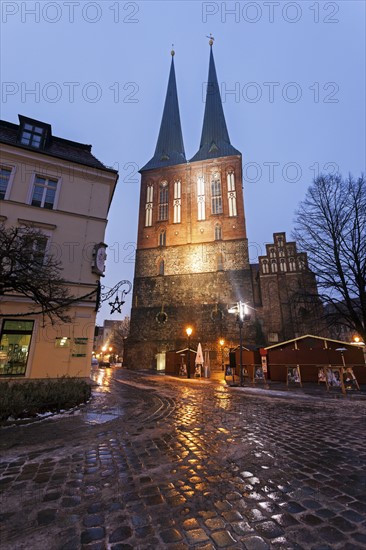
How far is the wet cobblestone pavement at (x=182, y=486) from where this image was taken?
2240 millimetres

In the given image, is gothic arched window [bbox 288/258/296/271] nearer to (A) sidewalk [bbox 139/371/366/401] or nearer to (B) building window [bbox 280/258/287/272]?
(B) building window [bbox 280/258/287/272]

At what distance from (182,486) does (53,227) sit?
1349 cm

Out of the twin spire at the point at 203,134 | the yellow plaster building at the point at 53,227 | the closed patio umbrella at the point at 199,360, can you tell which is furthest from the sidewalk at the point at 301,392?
the twin spire at the point at 203,134

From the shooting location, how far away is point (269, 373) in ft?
64.0

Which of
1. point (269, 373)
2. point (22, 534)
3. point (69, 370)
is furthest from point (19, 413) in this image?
point (269, 373)

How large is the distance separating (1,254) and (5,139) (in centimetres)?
1125

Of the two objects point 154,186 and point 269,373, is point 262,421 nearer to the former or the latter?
point 269,373

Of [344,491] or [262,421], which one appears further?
[262,421]

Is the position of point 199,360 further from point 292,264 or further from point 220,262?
point 292,264

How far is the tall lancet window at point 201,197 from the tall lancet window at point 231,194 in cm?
381

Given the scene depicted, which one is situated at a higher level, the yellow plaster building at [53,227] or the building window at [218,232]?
the building window at [218,232]

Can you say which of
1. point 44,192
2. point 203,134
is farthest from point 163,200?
point 44,192

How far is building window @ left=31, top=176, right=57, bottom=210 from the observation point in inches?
547

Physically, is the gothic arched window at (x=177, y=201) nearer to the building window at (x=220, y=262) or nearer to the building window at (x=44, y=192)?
the building window at (x=220, y=262)
